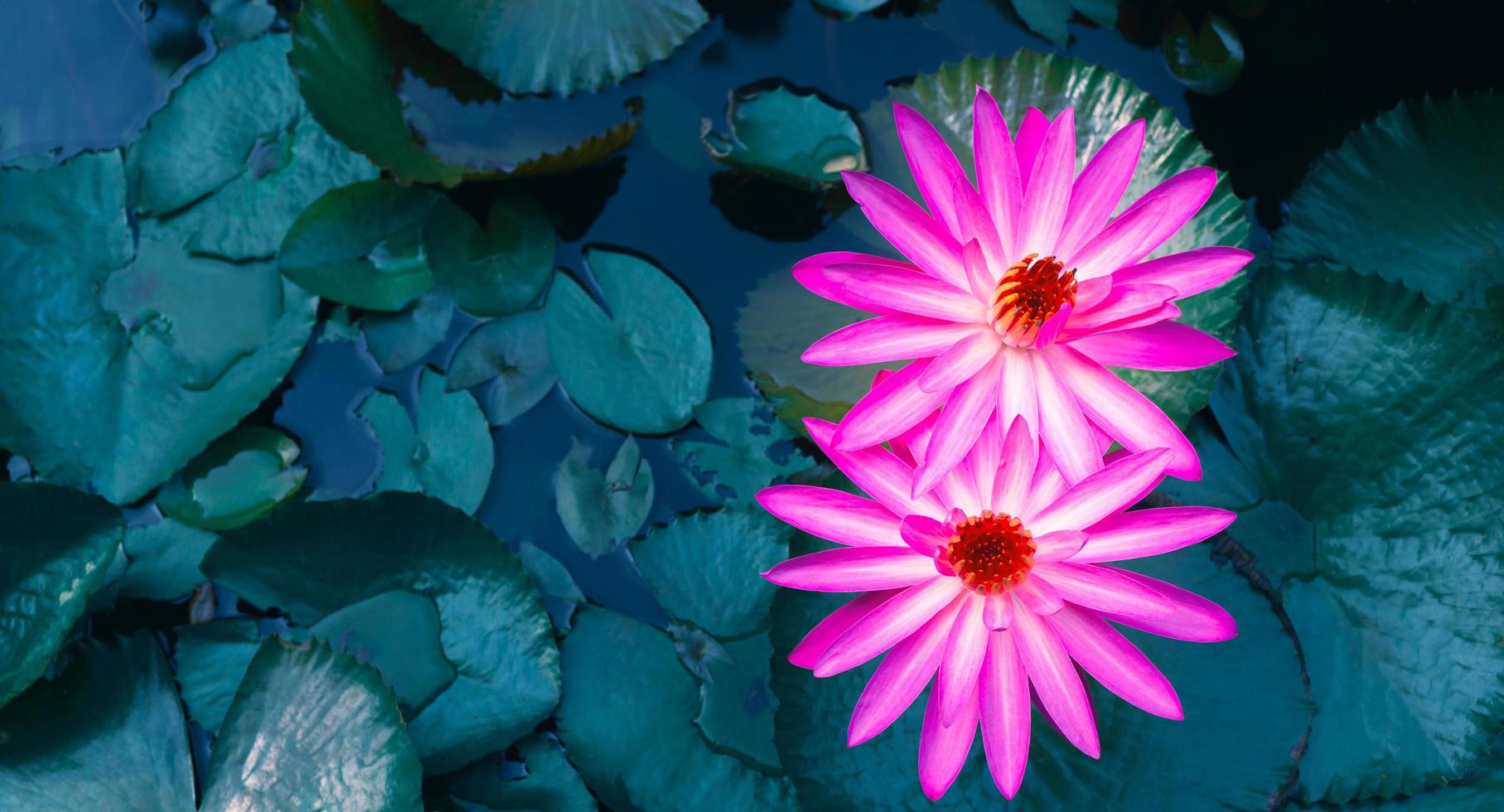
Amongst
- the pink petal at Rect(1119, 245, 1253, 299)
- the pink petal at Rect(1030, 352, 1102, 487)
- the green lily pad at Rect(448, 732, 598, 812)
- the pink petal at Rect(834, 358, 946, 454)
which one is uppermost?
the pink petal at Rect(1119, 245, 1253, 299)

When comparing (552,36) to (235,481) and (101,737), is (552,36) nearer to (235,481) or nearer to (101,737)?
(235,481)

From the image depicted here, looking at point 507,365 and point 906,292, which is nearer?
point 906,292

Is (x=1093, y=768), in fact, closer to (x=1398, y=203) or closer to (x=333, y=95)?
(x=1398, y=203)

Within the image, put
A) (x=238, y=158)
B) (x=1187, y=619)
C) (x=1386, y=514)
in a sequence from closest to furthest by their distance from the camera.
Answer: (x=1187, y=619) < (x=1386, y=514) < (x=238, y=158)

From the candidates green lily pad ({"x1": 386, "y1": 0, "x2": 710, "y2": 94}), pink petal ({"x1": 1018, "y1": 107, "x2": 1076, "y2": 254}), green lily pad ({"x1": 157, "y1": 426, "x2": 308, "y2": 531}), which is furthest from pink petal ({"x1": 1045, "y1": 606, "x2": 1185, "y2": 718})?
green lily pad ({"x1": 157, "y1": 426, "x2": 308, "y2": 531})

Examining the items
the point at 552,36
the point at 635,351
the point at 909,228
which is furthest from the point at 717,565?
the point at 552,36

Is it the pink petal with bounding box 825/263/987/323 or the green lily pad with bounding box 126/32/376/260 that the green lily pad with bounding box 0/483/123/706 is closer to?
the green lily pad with bounding box 126/32/376/260
